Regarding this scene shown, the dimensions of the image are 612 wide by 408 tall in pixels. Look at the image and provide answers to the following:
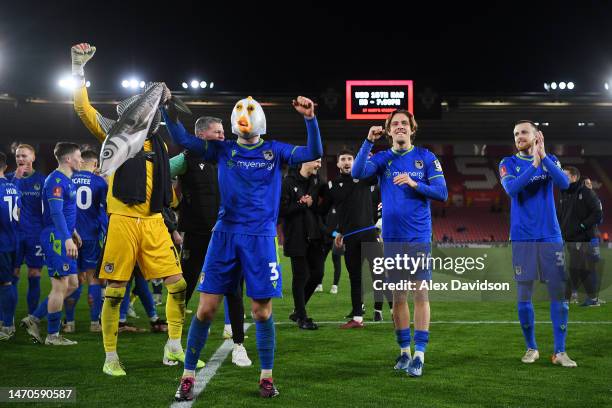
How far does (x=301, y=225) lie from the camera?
7992 millimetres

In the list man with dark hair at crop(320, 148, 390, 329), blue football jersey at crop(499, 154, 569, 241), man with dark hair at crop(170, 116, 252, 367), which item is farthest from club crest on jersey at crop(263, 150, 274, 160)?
man with dark hair at crop(320, 148, 390, 329)

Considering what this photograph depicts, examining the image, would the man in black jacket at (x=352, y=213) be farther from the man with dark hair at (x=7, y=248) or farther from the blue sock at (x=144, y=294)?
the man with dark hair at (x=7, y=248)

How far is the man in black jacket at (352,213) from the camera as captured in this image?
327 inches

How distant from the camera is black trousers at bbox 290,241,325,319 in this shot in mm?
7973

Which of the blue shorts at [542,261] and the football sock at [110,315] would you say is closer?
the football sock at [110,315]

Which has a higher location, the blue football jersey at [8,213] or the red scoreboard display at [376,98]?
the red scoreboard display at [376,98]

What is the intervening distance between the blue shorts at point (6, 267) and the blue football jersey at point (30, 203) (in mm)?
572

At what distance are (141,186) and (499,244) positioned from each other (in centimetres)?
2856

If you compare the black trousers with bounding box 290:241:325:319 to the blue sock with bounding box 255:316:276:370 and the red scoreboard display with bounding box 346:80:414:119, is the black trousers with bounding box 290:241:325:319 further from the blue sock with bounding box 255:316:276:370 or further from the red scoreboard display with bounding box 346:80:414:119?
the red scoreboard display with bounding box 346:80:414:119

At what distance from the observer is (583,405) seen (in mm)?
4375

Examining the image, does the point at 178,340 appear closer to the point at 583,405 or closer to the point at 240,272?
the point at 240,272

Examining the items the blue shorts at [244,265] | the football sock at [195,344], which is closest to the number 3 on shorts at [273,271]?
the blue shorts at [244,265]

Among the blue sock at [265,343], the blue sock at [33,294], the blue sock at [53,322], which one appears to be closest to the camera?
the blue sock at [265,343]

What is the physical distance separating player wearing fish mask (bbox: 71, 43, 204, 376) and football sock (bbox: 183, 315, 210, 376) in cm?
93
